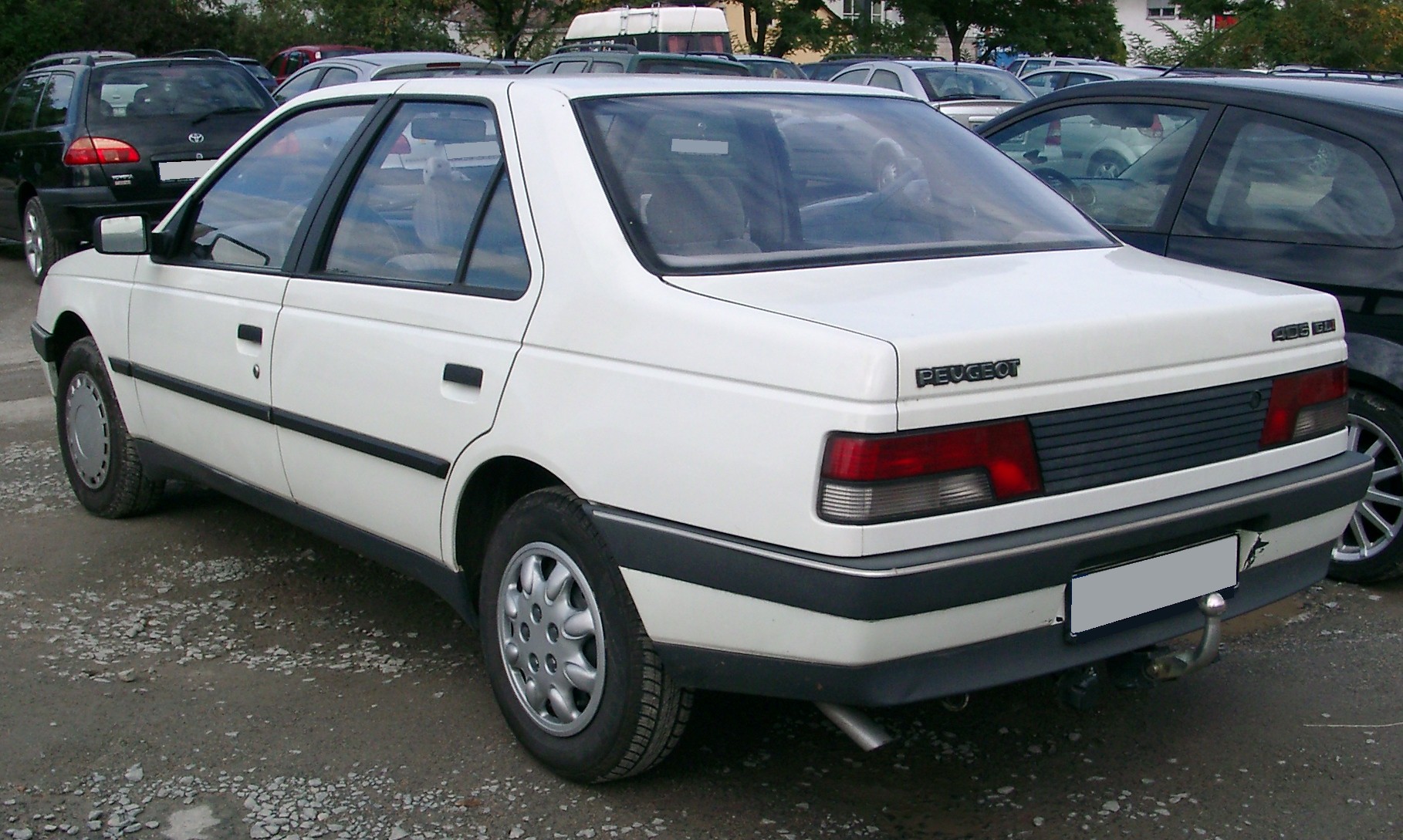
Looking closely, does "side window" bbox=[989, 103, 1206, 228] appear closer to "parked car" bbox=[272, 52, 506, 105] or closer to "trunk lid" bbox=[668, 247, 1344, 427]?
"trunk lid" bbox=[668, 247, 1344, 427]

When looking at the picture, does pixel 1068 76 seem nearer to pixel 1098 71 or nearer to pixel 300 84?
pixel 1098 71

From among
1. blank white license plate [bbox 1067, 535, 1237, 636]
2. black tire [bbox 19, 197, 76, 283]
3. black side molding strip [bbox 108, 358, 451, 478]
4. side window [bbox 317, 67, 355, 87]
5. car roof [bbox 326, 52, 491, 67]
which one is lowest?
black tire [bbox 19, 197, 76, 283]

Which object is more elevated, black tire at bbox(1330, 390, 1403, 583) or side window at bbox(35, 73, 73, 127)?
side window at bbox(35, 73, 73, 127)

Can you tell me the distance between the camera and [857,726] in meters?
2.88

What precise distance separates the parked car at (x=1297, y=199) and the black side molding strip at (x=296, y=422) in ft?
9.27

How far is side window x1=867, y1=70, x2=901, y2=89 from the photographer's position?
58.9ft

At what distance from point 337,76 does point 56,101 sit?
3660mm

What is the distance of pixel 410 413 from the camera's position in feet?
11.8

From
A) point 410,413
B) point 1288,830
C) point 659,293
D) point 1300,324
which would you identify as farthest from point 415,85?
point 1288,830

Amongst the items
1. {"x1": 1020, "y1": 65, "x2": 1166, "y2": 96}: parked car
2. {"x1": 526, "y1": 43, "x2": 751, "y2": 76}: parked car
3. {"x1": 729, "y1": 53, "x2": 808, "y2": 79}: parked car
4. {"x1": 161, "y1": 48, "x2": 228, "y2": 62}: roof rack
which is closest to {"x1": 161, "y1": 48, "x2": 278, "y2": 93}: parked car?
{"x1": 161, "y1": 48, "x2": 228, "y2": 62}: roof rack

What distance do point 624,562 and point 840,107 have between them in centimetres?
160

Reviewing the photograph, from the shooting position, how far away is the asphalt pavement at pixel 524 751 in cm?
319

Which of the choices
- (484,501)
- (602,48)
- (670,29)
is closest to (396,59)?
(602,48)

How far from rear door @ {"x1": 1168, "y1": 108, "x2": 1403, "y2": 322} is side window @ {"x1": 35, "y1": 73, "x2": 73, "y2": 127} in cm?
944
